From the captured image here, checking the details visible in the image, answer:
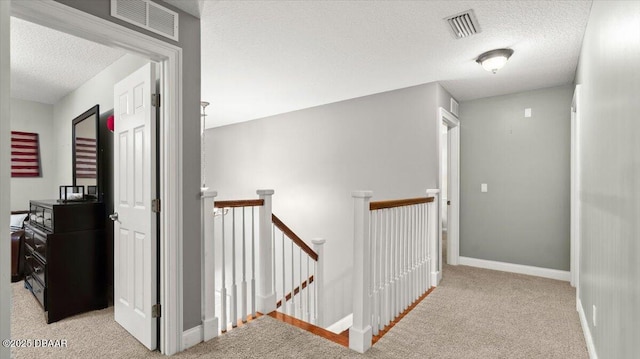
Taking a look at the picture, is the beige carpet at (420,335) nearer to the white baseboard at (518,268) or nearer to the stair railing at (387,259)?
the stair railing at (387,259)

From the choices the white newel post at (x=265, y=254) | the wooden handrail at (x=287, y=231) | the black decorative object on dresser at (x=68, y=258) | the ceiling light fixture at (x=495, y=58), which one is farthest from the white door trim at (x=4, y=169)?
the ceiling light fixture at (x=495, y=58)

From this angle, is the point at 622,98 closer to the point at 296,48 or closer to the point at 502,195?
the point at 296,48

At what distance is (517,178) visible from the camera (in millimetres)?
3975

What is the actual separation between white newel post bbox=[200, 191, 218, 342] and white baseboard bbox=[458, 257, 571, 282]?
136 inches

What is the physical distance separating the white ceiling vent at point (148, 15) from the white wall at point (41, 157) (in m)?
3.74

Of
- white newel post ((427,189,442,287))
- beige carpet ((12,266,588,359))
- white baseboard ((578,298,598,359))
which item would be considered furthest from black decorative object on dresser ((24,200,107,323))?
white baseboard ((578,298,598,359))

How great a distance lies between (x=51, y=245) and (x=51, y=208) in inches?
12.3

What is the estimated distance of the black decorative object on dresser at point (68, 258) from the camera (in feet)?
8.48

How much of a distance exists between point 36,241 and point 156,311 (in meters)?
1.71

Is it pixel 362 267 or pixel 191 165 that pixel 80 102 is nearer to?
pixel 191 165

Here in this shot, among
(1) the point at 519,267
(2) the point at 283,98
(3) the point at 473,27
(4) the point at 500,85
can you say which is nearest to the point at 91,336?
(2) the point at 283,98

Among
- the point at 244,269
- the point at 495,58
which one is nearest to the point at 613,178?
the point at 495,58

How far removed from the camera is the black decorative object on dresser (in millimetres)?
2584

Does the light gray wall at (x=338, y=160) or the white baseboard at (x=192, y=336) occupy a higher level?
the light gray wall at (x=338, y=160)
